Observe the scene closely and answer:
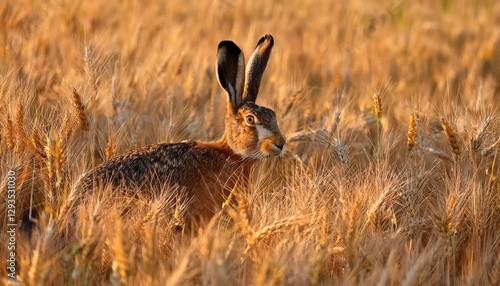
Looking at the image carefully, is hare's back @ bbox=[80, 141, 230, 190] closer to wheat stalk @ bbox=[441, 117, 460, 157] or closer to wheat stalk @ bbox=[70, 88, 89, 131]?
wheat stalk @ bbox=[70, 88, 89, 131]

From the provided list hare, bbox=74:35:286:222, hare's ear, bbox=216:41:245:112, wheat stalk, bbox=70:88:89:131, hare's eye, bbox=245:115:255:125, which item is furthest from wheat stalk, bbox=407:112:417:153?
wheat stalk, bbox=70:88:89:131

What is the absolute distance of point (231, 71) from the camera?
15.3 ft

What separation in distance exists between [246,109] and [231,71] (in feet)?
0.78

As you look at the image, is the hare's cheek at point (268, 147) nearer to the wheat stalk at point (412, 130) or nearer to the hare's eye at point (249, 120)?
the hare's eye at point (249, 120)

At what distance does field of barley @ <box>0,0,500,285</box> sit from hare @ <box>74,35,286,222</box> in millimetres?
125

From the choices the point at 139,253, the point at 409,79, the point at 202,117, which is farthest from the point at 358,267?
the point at 409,79

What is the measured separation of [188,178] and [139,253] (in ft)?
3.38

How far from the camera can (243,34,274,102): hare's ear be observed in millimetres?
4746

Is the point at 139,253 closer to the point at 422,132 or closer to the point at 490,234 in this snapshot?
the point at 490,234

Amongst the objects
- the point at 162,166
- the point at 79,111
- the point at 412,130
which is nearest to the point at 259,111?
the point at 162,166

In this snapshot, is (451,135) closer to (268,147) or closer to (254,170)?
(268,147)

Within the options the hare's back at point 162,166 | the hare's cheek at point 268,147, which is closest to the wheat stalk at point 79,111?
the hare's back at point 162,166

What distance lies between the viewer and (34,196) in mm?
4133

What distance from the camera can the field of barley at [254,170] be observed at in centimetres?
304
